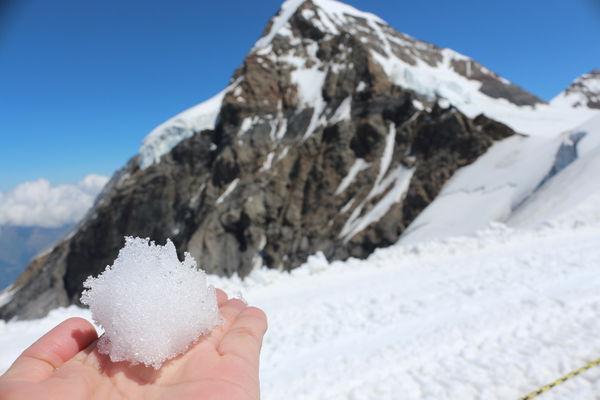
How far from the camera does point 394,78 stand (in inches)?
1951

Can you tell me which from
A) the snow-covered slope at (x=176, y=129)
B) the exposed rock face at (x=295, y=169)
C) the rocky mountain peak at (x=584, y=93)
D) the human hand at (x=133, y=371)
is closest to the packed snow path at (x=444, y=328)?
the human hand at (x=133, y=371)

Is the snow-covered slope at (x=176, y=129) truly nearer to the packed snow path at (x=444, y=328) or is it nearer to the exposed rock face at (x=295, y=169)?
the exposed rock face at (x=295, y=169)

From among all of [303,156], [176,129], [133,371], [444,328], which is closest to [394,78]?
[303,156]

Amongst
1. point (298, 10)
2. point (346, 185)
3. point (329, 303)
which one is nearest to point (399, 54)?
point (298, 10)

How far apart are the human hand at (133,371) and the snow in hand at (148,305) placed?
98 mm

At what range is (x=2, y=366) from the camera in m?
6.65

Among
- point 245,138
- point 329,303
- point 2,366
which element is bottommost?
point 2,366

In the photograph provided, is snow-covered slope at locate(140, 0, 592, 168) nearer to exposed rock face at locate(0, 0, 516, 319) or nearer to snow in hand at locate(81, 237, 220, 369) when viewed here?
exposed rock face at locate(0, 0, 516, 319)

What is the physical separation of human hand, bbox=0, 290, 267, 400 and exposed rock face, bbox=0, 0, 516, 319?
92.0 feet

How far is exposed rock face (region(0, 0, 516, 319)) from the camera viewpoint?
33656 millimetres

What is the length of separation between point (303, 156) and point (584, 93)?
2516 inches

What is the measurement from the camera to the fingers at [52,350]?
2617 mm

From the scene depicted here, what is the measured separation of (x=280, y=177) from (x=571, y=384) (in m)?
41.1

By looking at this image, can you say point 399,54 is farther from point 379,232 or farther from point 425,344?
point 425,344
